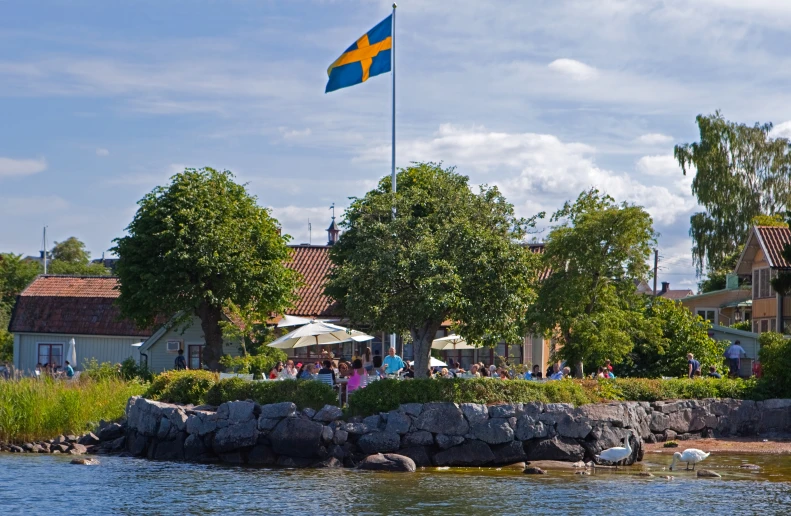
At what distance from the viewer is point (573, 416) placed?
2402 centimetres

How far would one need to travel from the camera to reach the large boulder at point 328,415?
940 inches

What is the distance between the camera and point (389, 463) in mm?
22797

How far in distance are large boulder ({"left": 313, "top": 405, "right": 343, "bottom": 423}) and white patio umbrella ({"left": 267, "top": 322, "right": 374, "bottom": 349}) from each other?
4.98m

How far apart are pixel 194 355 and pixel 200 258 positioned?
27.6 feet

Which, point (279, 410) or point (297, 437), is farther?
point (279, 410)

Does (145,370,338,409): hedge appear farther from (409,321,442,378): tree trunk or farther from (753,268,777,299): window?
(753,268,777,299): window

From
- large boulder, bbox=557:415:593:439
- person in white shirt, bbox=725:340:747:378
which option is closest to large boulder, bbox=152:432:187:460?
large boulder, bbox=557:415:593:439

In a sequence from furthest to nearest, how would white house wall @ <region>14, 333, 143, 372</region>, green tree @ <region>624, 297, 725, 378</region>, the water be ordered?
1. white house wall @ <region>14, 333, 143, 372</region>
2. green tree @ <region>624, 297, 725, 378</region>
3. the water

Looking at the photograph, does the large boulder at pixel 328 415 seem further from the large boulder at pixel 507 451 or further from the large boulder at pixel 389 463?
the large boulder at pixel 507 451

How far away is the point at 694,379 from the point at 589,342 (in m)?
3.32

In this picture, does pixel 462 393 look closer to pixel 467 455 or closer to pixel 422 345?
pixel 467 455

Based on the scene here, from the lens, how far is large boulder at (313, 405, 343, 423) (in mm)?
23875

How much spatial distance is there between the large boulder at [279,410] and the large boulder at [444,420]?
2.83 m

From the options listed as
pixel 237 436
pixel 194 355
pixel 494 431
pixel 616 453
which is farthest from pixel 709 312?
pixel 237 436
